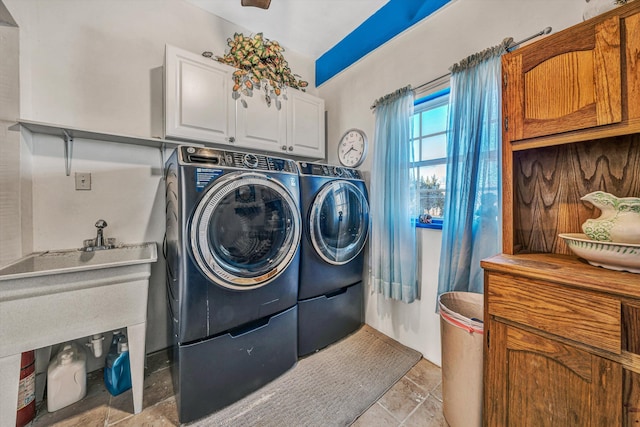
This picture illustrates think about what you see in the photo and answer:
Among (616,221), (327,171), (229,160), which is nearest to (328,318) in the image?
(327,171)

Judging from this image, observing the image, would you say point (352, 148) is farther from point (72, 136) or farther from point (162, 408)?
point (162, 408)

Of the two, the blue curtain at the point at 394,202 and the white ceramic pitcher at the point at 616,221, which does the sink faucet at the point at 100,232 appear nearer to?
the blue curtain at the point at 394,202

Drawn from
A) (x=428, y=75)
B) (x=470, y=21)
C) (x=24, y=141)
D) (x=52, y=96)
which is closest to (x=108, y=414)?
(x=24, y=141)

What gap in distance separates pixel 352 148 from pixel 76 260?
2215 mm

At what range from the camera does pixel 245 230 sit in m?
1.36

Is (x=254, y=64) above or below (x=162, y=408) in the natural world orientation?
above

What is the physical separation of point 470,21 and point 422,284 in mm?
1811

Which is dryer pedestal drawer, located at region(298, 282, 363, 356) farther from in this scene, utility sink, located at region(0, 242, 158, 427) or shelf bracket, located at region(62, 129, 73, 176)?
shelf bracket, located at region(62, 129, 73, 176)

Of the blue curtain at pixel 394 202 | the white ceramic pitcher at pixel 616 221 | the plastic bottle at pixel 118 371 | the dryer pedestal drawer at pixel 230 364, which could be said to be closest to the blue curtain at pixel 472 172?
the blue curtain at pixel 394 202

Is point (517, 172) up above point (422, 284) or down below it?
above

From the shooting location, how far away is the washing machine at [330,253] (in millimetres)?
1683

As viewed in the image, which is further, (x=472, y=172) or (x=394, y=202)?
(x=394, y=202)

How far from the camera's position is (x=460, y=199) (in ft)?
4.65

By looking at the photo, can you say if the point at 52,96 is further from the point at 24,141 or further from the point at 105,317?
the point at 105,317
